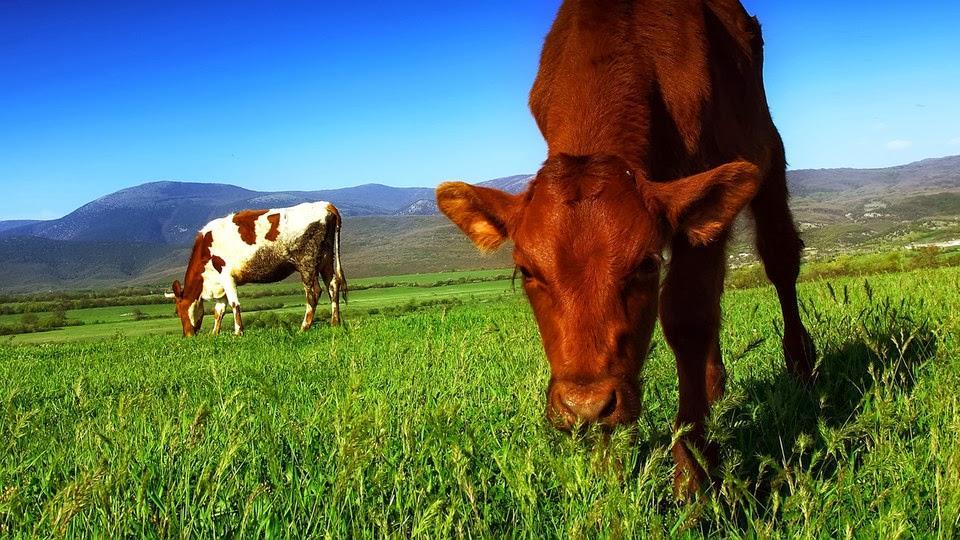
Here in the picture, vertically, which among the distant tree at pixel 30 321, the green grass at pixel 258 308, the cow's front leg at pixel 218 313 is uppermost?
the cow's front leg at pixel 218 313

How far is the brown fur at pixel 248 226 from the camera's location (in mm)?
19766

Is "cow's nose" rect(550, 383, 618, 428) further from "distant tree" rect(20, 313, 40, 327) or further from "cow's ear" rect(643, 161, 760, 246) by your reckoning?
"distant tree" rect(20, 313, 40, 327)

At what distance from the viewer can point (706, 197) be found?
2.91m

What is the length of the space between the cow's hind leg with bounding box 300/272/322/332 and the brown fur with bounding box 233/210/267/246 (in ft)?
6.31

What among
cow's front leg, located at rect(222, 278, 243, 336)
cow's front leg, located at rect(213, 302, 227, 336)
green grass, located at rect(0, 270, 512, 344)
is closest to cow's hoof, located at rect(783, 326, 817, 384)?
cow's front leg, located at rect(222, 278, 243, 336)

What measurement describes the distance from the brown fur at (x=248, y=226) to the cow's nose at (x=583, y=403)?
18.7 m

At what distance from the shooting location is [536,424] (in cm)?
339

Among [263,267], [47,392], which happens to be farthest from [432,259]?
[47,392]

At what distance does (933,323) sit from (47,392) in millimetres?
8179

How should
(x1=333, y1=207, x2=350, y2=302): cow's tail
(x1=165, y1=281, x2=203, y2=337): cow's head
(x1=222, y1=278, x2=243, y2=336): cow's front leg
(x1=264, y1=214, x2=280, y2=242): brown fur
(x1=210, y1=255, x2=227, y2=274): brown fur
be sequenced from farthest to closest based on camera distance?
(x1=165, y1=281, x2=203, y2=337): cow's head, (x1=333, y1=207, x2=350, y2=302): cow's tail, (x1=210, y1=255, x2=227, y2=274): brown fur, (x1=264, y1=214, x2=280, y2=242): brown fur, (x1=222, y1=278, x2=243, y2=336): cow's front leg

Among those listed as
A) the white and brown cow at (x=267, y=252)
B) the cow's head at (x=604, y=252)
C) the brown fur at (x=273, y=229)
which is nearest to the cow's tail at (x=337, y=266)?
the white and brown cow at (x=267, y=252)

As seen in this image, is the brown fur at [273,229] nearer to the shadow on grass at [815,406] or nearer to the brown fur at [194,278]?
the brown fur at [194,278]

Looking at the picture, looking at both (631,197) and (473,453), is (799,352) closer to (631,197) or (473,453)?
(631,197)

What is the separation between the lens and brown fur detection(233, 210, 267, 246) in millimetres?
19766
